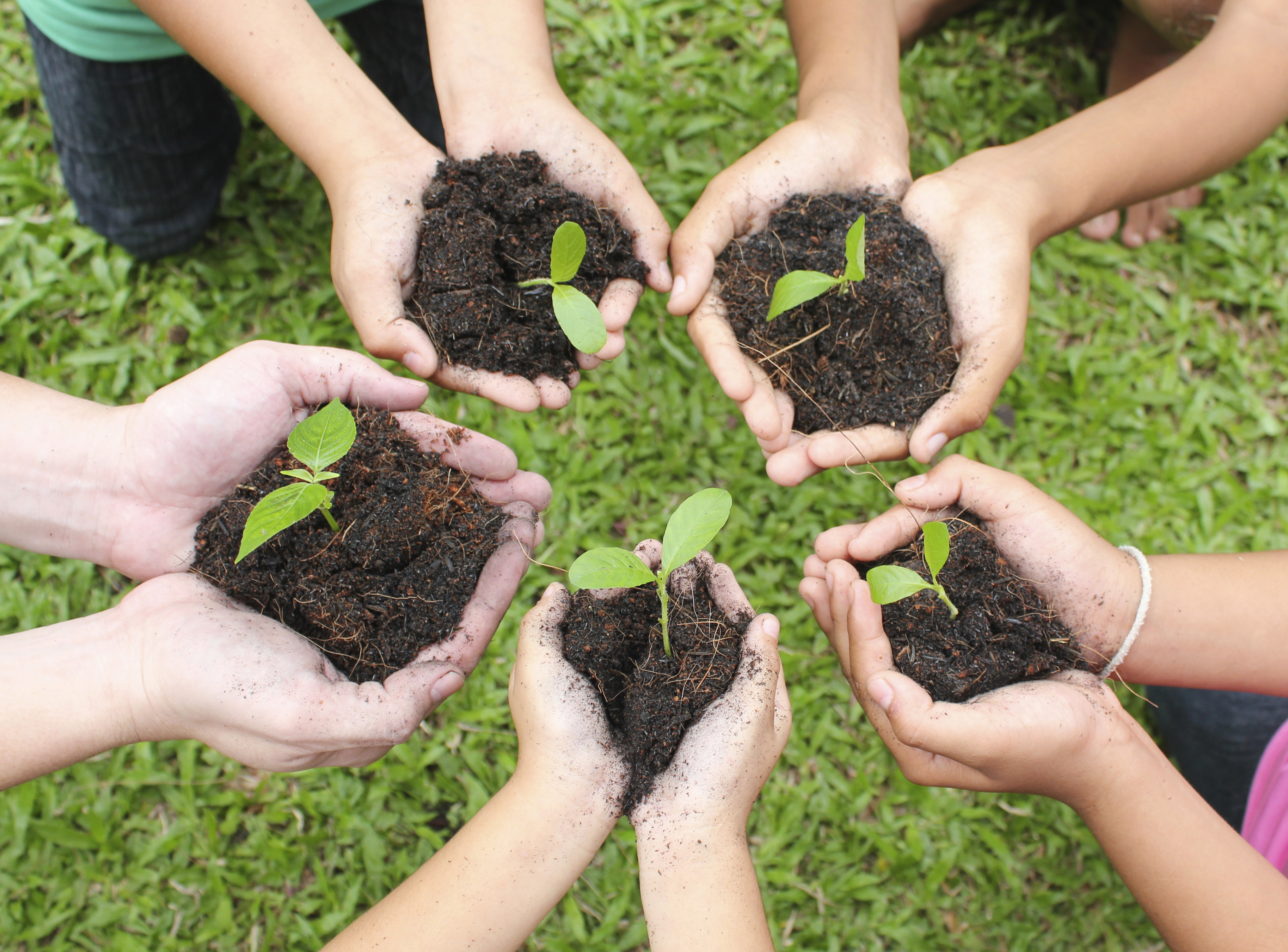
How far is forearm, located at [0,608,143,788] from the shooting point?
5.23 ft

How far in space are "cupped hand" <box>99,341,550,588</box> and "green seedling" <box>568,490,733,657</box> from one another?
50cm

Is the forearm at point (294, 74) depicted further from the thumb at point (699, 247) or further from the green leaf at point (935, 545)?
the green leaf at point (935, 545)

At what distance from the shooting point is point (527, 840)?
159 cm

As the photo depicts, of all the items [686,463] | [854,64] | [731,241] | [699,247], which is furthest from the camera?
[686,463]

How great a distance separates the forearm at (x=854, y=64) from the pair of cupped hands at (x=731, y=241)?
42mm

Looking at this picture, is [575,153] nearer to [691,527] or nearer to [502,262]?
[502,262]

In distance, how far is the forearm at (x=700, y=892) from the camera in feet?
5.03

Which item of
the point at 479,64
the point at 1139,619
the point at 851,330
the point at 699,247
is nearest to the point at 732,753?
the point at 1139,619

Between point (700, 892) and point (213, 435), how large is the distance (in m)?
1.35

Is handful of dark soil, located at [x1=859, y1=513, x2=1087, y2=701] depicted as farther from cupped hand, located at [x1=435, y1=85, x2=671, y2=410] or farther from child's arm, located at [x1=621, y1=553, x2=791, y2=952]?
cupped hand, located at [x1=435, y1=85, x2=671, y2=410]

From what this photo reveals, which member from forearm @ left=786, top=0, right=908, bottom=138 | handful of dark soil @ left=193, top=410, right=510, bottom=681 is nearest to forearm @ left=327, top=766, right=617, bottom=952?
handful of dark soil @ left=193, top=410, right=510, bottom=681

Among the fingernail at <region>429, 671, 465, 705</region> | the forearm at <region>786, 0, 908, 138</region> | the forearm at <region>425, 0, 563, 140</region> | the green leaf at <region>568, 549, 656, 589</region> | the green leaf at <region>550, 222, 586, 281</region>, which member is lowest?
the fingernail at <region>429, 671, 465, 705</region>

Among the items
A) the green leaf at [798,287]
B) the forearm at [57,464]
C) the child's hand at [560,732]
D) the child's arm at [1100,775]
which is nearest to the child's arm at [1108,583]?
the child's arm at [1100,775]

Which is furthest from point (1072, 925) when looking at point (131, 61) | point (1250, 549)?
point (131, 61)
